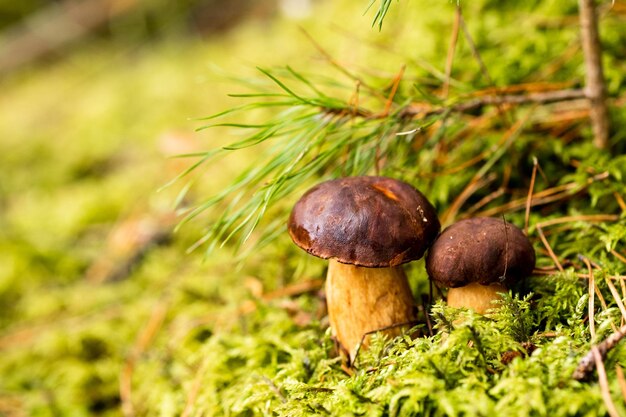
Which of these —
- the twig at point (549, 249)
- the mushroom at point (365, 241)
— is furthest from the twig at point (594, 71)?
the mushroom at point (365, 241)

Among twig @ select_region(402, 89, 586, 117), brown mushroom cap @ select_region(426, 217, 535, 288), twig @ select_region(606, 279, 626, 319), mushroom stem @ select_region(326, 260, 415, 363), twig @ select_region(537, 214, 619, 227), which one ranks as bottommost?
mushroom stem @ select_region(326, 260, 415, 363)

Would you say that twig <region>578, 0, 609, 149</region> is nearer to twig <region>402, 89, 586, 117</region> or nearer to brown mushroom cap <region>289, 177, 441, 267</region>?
twig <region>402, 89, 586, 117</region>

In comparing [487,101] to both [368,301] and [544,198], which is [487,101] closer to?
[544,198]

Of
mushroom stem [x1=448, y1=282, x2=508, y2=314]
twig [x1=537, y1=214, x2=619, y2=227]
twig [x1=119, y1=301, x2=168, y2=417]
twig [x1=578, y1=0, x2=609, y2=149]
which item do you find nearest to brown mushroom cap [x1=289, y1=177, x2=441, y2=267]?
mushroom stem [x1=448, y1=282, x2=508, y2=314]

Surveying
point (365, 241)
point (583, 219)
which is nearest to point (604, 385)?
point (365, 241)

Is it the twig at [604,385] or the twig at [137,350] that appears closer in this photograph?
the twig at [604,385]

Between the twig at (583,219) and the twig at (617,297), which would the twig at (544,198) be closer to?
the twig at (583,219)
